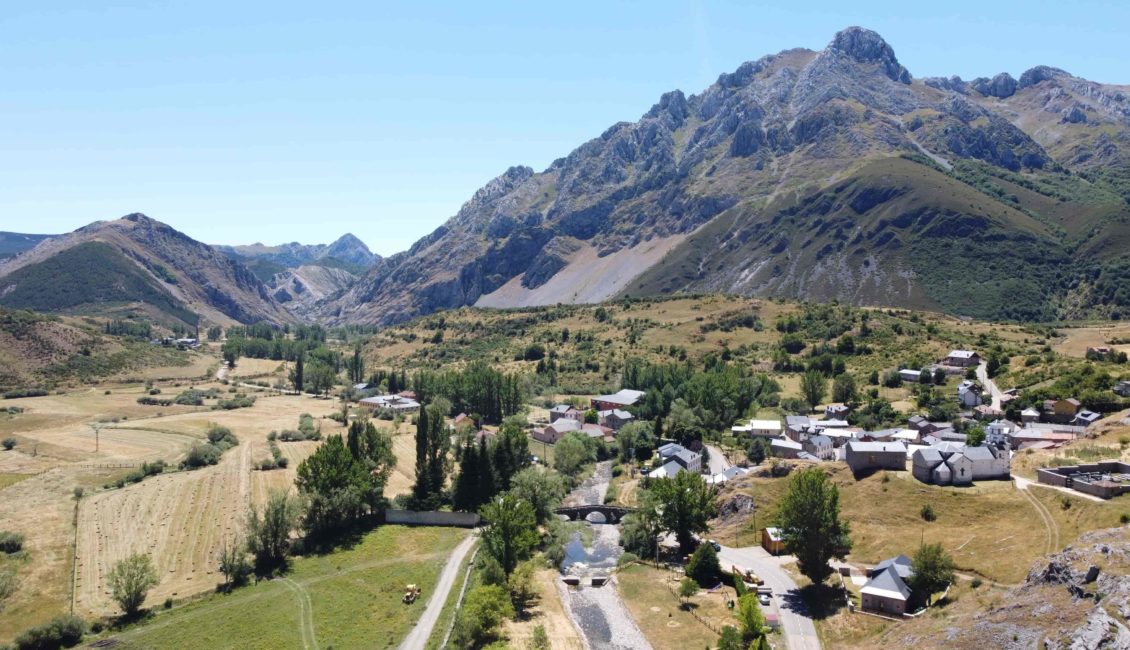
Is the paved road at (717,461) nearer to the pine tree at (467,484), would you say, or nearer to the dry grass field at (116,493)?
the pine tree at (467,484)

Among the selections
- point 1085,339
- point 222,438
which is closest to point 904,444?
point 222,438

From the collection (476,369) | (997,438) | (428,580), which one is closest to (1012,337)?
(997,438)

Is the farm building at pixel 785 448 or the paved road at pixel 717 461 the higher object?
the farm building at pixel 785 448

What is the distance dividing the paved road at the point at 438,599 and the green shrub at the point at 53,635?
22.8 m

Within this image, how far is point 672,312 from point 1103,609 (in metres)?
164

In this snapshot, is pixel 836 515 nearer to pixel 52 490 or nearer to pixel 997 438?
pixel 997 438

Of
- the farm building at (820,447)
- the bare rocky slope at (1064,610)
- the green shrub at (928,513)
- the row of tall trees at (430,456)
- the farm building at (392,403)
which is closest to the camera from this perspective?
the bare rocky slope at (1064,610)

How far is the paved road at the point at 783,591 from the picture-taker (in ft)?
162

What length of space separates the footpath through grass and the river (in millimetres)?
12099

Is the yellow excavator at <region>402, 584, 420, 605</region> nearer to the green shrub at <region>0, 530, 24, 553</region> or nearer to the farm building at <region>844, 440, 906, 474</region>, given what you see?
the green shrub at <region>0, 530, 24, 553</region>

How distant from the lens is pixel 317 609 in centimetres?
5681

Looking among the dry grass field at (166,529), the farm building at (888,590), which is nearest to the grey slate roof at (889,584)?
the farm building at (888,590)

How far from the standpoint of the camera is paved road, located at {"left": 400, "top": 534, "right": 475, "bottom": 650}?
170 feet

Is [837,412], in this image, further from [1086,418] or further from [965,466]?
[965,466]
